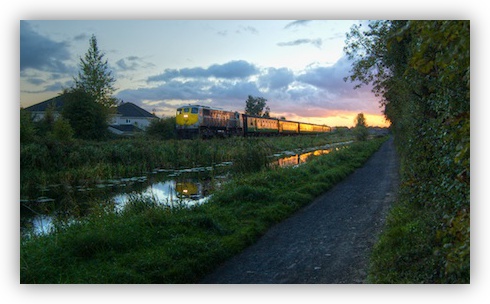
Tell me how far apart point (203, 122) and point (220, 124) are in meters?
3.26

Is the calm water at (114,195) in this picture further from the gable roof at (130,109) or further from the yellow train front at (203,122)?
the yellow train front at (203,122)

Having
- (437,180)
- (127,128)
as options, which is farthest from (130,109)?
(127,128)

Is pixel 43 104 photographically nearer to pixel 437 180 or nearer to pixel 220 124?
pixel 437 180

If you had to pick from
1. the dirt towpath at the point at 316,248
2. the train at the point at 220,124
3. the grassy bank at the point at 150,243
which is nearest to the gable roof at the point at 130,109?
the grassy bank at the point at 150,243

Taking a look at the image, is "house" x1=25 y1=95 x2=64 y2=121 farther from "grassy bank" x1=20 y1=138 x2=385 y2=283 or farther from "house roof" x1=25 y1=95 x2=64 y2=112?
"grassy bank" x1=20 y1=138 x2=385 y2=283

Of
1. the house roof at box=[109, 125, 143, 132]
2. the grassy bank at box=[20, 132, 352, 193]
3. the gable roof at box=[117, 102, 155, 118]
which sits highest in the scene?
the gable roof at box=[117, 102, 155, 118]

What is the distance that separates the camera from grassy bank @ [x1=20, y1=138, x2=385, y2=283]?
498cm

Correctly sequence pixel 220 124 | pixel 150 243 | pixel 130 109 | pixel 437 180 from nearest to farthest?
pixel 437 180
pixel 150 243
pixel 130 109
pixel 220 124

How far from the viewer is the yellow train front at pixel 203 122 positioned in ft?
88.4

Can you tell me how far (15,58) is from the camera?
554cm

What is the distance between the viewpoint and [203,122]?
28.4 metres

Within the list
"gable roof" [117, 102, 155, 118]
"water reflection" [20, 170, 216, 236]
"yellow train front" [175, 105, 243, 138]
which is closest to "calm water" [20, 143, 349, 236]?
"water reflection" [20, 170, 216, 236]

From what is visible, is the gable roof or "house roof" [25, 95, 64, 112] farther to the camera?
the gable roof

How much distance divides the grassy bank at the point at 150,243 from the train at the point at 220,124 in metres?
14.3
